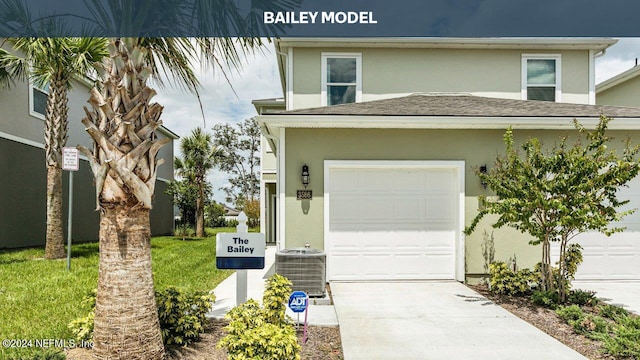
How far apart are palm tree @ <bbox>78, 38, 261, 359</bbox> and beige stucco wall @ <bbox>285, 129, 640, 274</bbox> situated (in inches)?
161

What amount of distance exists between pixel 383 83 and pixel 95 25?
7.70m

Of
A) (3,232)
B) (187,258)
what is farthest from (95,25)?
(3,232)

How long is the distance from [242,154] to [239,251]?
108 ft

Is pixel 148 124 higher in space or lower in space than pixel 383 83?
lower

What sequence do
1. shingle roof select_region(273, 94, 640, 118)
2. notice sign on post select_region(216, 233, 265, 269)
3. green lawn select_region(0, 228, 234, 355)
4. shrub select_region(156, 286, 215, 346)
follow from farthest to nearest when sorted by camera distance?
shingle roof select_region(273, 94, 640, 118)
green lawn select_region(0, 228, 234, 355)
notice sign on post select_region(216, 233, 265, 269)
shrub select_region(156, 286, 215, 346)

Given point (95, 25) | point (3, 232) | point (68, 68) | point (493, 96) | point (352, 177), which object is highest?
point (68, 68)

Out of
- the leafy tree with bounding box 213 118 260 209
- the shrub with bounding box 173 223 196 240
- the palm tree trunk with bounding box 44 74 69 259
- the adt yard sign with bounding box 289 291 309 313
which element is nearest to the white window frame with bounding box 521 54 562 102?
the adt yard sign with bounding box 289 291 309 313

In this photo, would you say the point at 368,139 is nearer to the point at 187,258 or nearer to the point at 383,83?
the point at 383,83

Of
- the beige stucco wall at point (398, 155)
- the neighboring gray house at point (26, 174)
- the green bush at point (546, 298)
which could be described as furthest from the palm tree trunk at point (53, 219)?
the green bush at point (546, 298)

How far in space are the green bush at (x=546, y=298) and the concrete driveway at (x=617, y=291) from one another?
1.02 meters

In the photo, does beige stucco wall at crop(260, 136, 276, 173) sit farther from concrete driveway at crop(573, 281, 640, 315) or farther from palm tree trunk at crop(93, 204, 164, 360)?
palm tree trunk at crop(93, 204, 164, 360)

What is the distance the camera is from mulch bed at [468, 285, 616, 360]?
14.4 ft

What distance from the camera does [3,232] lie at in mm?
11148

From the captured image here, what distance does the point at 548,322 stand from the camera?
17.5ft
